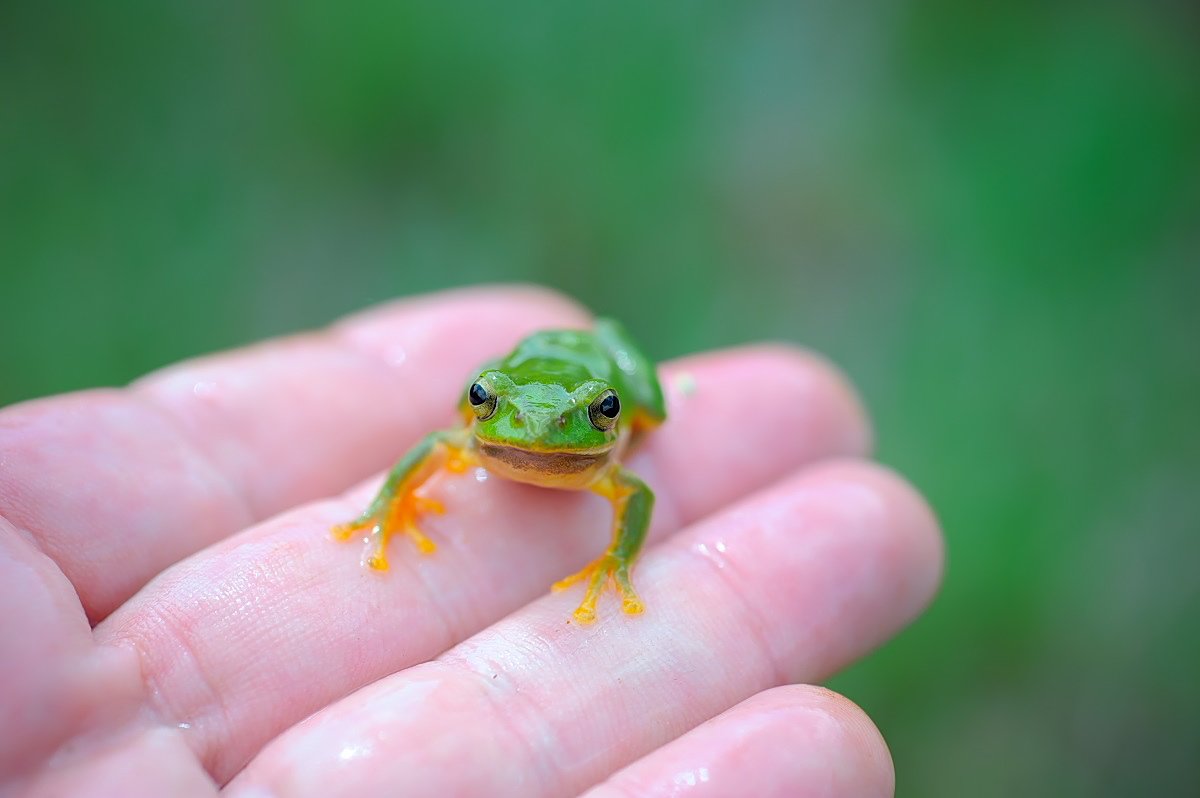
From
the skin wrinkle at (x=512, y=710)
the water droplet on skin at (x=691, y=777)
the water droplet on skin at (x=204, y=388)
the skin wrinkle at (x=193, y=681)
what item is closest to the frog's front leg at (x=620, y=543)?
the skin wrinkle at (x=512, y=710)

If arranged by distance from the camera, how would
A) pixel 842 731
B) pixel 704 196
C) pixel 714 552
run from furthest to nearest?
pixel 704 196, pixel 714 552, pixel 842 731

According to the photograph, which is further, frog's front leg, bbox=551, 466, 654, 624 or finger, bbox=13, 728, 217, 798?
frog's front leg, bbox=551, 466, 654, 624

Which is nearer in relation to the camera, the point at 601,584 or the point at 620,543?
the point at 601,584

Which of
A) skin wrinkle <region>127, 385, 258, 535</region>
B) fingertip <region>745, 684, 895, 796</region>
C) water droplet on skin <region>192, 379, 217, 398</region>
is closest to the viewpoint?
fingertip <region>745, 684, 895, 796</region>

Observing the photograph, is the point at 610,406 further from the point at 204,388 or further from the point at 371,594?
the point at 204,388

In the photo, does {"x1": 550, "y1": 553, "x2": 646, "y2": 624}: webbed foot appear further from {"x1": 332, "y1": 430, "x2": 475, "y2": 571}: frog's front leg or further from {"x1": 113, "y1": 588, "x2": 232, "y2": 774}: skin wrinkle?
{"x1": 113, "y1": 588, "x2": 232, "y2": 774}: skin wrinkle

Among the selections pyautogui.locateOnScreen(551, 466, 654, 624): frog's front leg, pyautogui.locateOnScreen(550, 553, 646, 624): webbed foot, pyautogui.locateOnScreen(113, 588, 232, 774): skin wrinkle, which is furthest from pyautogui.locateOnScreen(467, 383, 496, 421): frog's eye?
pyautogui.locateOnScreen(113, 588, 232, 774): skin wrinkle

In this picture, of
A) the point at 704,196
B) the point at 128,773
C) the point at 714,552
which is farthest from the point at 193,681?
the point at 704,196

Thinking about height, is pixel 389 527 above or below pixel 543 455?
below
